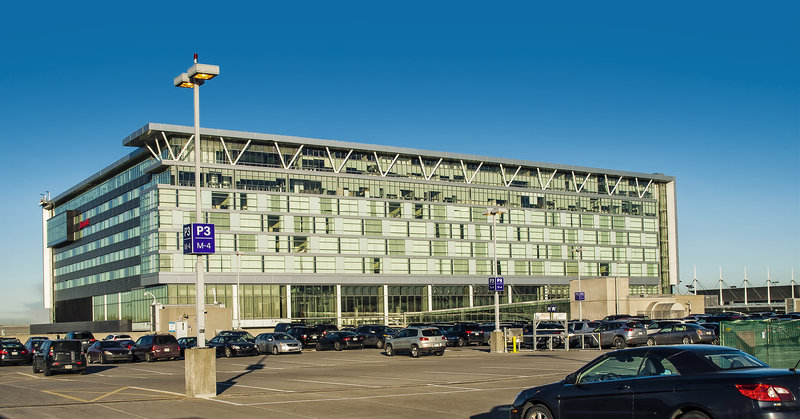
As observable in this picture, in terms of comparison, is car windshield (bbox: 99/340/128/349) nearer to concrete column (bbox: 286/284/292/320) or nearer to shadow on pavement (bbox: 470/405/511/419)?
shadow on pavement (bbox: 470/405/511/419)

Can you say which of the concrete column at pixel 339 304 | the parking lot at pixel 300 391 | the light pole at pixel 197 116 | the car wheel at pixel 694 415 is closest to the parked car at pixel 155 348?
the parking lot at pixel 300 391

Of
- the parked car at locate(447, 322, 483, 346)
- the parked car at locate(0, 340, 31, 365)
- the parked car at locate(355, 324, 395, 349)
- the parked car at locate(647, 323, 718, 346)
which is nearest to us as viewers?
the parked car at locate(647, 323, 718, 346)

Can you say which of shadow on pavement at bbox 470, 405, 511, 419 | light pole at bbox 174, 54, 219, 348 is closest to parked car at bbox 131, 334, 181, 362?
light pole at bbox 174, 54, 219, 348

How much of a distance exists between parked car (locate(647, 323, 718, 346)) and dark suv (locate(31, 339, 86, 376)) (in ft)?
94.1

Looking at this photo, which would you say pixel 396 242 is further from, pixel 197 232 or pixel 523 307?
pixel 197 232

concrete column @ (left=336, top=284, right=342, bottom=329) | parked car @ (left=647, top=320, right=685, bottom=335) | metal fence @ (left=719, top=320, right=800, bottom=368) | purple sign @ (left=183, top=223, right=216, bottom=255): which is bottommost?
concrete column @ (left=336, top=284, right=342, bottom=329)

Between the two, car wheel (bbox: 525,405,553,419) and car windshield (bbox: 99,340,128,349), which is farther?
car windshield (bbox: 99,340,128,349)

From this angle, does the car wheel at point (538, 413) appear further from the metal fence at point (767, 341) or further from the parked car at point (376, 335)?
the parked car at point (376, 335)

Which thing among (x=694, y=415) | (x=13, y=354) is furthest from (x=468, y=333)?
(x=694, y=415)

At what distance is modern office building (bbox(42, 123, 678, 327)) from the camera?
8600 centimetres

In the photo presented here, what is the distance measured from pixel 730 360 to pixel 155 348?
38739 mm

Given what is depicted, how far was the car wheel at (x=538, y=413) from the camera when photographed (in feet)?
38.8

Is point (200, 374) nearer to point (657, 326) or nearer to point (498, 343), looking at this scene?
point (498, 343)

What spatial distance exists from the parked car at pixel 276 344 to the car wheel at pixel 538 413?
36.9m
